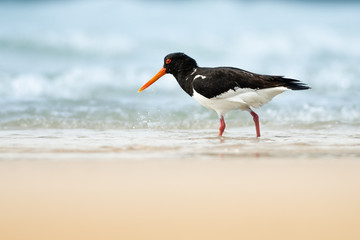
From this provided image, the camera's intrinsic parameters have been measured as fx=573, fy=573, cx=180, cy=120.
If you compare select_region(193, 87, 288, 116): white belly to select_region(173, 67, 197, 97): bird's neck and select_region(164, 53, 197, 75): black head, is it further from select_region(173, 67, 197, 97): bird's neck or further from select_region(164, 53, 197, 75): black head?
select_region(164, 53, 197, 75): black head

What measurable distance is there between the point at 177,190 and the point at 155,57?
592 inches

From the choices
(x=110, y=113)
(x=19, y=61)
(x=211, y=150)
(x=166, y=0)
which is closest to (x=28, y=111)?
(x=110, y=113)

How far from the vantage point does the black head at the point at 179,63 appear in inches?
286

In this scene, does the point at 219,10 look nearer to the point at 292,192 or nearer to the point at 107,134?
the point at 107,134

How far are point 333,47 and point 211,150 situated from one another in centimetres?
1659

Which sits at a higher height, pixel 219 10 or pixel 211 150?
pixel 219 10

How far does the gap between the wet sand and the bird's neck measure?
1.18 meters

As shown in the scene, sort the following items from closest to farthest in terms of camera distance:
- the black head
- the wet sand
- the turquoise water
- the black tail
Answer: the wet sand, the black tail, the black head, the turquoise water

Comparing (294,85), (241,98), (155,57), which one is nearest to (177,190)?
(241,98)

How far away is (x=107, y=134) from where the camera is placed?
681cm

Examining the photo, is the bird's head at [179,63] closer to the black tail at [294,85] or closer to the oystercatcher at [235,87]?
the oystercatcher at [235,87]

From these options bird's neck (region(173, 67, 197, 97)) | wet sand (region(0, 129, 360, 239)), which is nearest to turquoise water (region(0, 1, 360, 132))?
bird's neck (region(173, 67, 197, 97))

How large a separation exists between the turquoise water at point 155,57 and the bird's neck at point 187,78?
2.37 ft

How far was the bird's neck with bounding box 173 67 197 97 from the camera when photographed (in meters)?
6.96
